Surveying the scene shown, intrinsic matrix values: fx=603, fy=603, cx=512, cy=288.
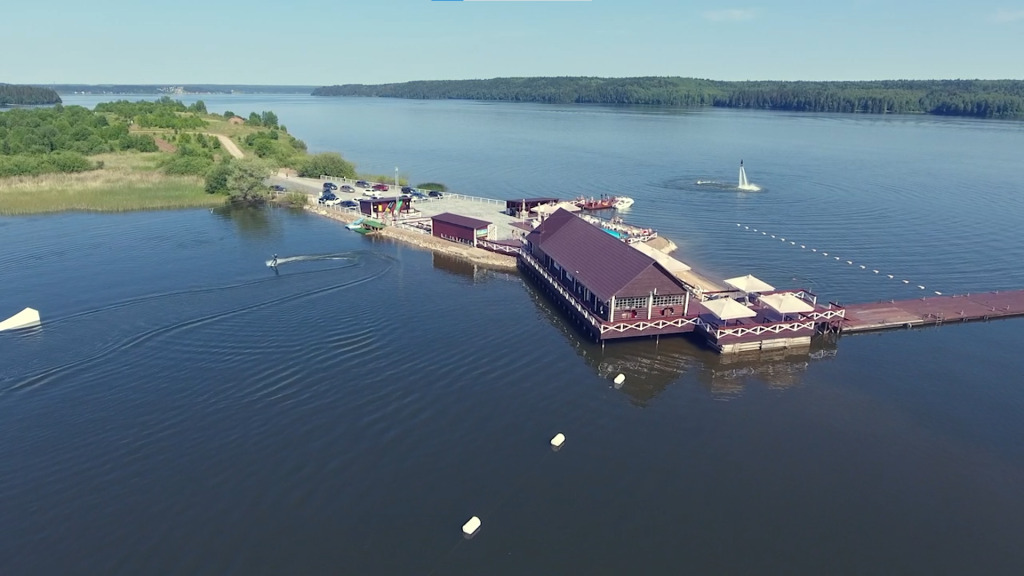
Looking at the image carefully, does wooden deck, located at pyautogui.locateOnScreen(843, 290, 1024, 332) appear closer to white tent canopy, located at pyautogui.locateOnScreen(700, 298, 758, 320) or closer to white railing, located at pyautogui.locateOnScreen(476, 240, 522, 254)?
white tent canopy, located at pyautogui.locateOnScreen(700, 298, 758, 320)

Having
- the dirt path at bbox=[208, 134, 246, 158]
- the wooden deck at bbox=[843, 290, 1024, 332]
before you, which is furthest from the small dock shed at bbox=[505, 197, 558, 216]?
the dirt path at bbox=[208, 134, 246, 158]

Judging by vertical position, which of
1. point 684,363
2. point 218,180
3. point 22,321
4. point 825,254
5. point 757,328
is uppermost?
point 218,180

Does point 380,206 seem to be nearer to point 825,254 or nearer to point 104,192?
point 104,192

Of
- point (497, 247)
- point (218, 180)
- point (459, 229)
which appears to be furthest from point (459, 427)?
point (218, 180)

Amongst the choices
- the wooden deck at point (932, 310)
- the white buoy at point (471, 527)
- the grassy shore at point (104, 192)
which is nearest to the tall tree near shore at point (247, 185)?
the grassy shore at point (104, 192)

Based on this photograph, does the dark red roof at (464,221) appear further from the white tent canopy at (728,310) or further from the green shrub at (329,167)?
the green shrub at (329,167)

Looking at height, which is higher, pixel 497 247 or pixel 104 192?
pixel 104 192
